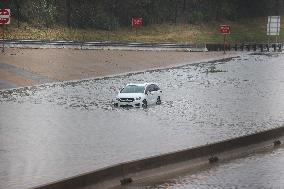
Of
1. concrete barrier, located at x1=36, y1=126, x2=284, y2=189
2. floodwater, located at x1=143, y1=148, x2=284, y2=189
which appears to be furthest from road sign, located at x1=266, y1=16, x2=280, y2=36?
floodwater, located at x1=143, y1=148, x2=284, y2=189

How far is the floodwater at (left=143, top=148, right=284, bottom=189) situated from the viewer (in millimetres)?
16562

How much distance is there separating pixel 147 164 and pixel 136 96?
21.6 m

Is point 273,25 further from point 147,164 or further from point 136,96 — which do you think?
point 147,164

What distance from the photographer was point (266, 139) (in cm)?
2330

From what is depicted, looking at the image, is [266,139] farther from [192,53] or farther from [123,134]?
[192,53]

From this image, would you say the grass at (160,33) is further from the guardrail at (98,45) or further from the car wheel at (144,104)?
the car wheel at (144,104)

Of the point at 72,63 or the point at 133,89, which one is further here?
the point at 72,63

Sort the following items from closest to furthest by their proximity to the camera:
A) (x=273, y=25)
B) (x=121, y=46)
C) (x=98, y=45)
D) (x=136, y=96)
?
1. (x=136, y=96)
2. (x=98, y=45)
3. (x=121, y=46)
4. (x=273, y=25)

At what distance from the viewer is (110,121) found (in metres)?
32.2

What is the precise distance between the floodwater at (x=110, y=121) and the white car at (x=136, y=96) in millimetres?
640

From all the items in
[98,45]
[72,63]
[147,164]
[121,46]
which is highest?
[147,164]

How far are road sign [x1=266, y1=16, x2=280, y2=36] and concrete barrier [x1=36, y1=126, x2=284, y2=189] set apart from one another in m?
93.0

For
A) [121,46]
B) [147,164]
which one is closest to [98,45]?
[121,46]

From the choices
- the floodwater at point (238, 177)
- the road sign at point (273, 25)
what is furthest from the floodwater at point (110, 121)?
the road sign at point (273, 25)
